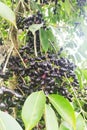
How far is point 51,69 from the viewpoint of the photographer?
922 millimetres

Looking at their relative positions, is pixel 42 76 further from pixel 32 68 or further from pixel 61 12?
pixel 61 12

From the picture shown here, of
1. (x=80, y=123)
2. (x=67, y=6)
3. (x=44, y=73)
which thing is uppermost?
(x=67, y=6)

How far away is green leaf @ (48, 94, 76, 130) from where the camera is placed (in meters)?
0.78

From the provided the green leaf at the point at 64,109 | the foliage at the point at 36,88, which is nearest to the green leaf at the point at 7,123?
the foliage at the point at 36,88

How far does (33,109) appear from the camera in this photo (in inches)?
30.3

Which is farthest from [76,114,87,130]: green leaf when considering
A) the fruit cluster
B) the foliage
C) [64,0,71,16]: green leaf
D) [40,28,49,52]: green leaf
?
[64,0,71,16]: green leaf

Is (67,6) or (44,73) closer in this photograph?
(44,73)

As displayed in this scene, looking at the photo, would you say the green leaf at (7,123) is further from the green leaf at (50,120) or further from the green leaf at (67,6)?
the green leaf at (67,6)

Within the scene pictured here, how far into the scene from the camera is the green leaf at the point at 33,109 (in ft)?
2.40

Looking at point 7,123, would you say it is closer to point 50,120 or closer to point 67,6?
point 50,120

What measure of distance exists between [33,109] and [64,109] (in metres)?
0.08

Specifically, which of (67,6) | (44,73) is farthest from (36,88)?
(67,6)

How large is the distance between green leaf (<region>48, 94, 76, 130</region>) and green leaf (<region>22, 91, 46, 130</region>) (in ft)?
0.10

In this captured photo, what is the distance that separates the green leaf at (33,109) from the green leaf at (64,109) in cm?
3
